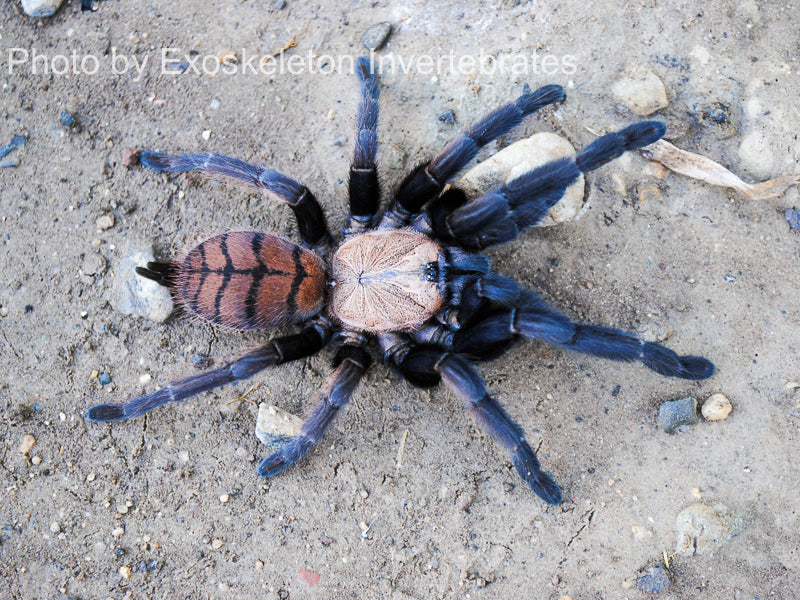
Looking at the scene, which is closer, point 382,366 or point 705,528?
point 705,528

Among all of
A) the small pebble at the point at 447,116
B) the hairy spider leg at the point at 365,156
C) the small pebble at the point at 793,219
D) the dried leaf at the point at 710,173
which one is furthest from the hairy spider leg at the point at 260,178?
the small pebble at the point at 793,219

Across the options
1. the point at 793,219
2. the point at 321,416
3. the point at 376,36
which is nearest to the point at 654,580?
the point at 321,416

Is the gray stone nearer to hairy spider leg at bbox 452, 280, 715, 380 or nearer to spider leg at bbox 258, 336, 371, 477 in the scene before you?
hairy spider leg at bbox 452, 280, 715, 380

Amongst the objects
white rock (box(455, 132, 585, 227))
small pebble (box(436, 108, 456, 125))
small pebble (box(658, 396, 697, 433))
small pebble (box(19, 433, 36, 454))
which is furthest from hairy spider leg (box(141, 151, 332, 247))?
small pebble (box(658, 396, 697, 433))

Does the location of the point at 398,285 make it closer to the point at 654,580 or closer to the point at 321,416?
the point at 321,416

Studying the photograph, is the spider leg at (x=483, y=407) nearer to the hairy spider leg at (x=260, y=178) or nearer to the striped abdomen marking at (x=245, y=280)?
the striped abdomen marking at (x=245, y=280)

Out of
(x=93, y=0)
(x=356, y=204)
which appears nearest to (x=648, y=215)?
(x=356, y=204)
